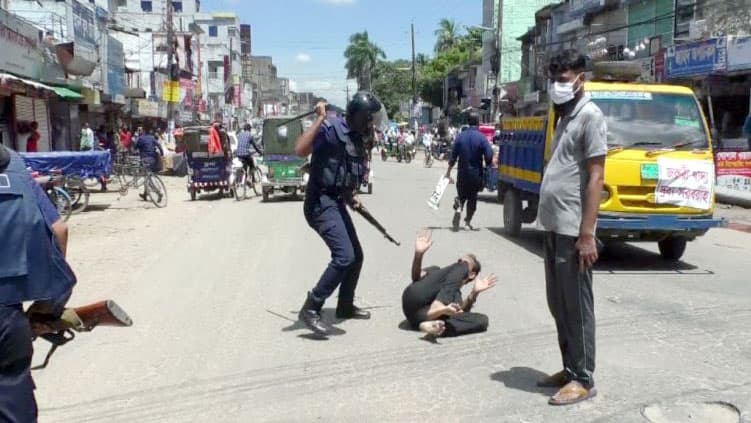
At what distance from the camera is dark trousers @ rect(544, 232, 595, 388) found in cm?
443

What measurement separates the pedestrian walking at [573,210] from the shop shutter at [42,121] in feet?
71.9

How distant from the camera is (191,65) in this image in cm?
5912

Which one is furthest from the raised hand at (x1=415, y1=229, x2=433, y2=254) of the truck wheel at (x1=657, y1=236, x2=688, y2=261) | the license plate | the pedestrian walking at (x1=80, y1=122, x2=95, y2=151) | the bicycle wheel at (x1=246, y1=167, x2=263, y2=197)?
the pedestrian walking at (x1=80, y1=122, x2=95, y2=151)

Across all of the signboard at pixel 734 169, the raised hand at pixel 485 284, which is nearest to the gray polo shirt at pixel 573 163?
the raised hand at pixel 485 284

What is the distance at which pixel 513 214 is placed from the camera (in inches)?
464

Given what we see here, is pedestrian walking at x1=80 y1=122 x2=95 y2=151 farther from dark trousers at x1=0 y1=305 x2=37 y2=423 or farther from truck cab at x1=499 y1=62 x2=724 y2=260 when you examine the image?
dark trousers at x1=0 y1=305 x2=37 y2=423

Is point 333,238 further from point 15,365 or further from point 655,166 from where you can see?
point 655,166

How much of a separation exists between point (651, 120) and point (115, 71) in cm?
2812

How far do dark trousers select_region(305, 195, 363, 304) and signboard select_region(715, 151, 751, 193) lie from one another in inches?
538

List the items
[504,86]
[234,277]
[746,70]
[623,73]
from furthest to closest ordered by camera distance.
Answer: [504,86], [746,70], [623,73], [234,277]

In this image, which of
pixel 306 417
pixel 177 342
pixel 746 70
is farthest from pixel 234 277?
pixel 746 70

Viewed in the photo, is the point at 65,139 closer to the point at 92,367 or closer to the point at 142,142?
the point at 142,142

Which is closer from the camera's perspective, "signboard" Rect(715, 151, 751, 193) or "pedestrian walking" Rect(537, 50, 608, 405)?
"pedestrian walking" Rect(537, 50, 608, 405)

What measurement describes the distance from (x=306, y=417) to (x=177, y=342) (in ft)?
6.66
